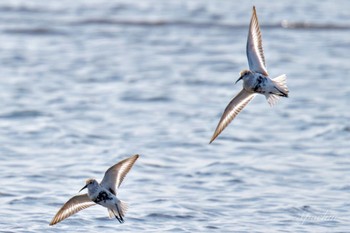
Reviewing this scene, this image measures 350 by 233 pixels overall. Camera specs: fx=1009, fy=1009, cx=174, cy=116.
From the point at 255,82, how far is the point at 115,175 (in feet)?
4.55

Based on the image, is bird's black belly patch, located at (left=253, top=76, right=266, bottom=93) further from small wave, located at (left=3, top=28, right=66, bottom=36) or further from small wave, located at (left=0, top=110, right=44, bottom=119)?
small wave, located at (left=3, top=28, right=66, bottom=36)

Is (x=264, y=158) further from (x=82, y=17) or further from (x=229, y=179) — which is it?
(x=82, y=17)

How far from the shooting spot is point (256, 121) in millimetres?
12922

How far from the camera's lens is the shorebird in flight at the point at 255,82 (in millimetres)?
8195

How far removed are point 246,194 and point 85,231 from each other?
1942 mm

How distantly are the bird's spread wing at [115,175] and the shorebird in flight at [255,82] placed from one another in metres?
0.81

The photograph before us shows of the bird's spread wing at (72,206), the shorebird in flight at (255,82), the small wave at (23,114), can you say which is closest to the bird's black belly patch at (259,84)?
the shorebird in flight at (255,82)

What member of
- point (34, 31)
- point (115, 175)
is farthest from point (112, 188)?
point (34, 31)

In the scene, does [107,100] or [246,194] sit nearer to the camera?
[246,194]

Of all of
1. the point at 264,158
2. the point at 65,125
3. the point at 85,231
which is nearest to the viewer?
the point at 85,231

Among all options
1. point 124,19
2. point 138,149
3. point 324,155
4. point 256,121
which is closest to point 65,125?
point 138,149

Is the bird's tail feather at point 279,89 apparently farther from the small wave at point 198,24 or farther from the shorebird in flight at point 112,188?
the small wave at point 198,24

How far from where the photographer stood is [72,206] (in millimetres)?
8086

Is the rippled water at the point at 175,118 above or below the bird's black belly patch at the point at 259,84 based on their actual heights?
below
